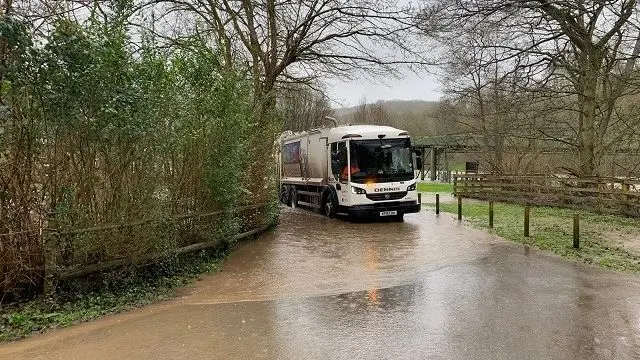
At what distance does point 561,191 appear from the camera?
19656mm

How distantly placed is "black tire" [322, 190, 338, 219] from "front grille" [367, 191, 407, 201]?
1.46m

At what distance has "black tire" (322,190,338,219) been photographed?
54.6 feet

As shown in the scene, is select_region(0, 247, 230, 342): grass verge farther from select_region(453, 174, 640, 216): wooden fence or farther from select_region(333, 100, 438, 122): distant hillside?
select_region(333, 100, 438, 122): distant hillside

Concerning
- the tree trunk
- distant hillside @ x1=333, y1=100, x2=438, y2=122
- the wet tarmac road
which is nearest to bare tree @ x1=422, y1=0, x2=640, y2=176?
the tree trunk

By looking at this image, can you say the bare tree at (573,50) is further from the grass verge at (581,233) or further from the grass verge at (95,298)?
the grass verge at (95,298)

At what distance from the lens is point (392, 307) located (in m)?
6.48

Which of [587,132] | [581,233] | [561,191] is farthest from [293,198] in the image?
[581,233]

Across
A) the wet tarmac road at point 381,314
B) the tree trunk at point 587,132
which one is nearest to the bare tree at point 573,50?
the tree trunk at point 587,132

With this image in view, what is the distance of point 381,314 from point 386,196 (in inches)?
378

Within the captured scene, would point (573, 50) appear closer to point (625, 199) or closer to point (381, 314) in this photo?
point (625, 199)

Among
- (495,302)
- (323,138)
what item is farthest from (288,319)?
(323,138)

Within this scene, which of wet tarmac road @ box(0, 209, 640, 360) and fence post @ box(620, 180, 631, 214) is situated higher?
fence post @ box(620, 180, 631, 214)

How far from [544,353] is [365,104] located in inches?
2421

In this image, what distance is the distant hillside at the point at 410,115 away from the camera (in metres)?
55.1
